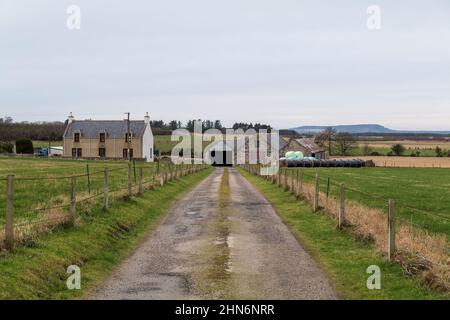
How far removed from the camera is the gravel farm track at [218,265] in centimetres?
900

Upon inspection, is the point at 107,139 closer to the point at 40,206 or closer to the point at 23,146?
the point at 23,146

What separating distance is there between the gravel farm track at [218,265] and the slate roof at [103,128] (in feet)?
261

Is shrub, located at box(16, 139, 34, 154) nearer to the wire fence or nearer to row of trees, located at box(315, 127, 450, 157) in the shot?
row of trees, located at box(315, 127, 450, 157)

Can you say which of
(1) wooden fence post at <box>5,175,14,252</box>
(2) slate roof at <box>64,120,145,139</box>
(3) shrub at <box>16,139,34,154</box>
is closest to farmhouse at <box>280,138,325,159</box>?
(2) slate roof at <box>64,120,145,139</box>

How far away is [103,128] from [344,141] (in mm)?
77064

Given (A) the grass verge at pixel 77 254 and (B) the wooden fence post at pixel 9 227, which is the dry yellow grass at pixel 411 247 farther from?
(B) the wooden fence post at pixel 9 227

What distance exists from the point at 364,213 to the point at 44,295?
435 inches

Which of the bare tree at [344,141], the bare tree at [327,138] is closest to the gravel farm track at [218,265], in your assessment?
the bare tree at [344,141]

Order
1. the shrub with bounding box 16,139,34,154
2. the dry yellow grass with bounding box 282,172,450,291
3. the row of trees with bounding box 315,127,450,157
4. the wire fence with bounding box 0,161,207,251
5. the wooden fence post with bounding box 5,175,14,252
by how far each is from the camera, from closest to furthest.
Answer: the dry yellow grass with bounding box 282,172,450,291
the wooden fence post with bounding box 5,175,14,252
the wire fence with bounding box 0,161,207,251
the shrub with bounding box 16,139,34,154
the row of trees with bounding box 315,127,450,157

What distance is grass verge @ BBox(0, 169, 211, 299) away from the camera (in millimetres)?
8938

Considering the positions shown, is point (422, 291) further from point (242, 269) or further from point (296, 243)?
point (296, 243)

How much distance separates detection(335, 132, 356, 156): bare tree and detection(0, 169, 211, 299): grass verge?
138 metres

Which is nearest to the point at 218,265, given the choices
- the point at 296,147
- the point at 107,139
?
the point at 107,139
